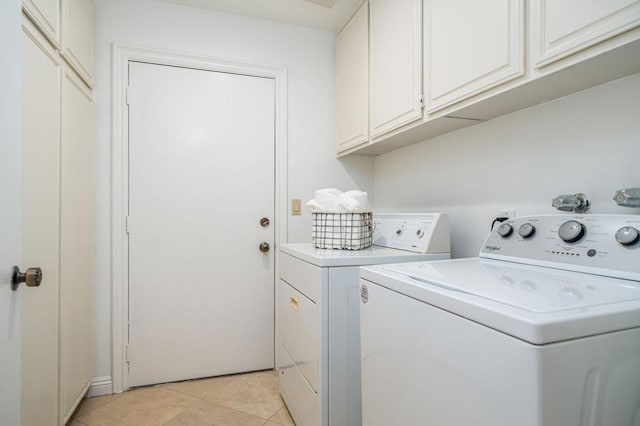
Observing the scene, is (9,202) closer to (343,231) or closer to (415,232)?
(343,231)

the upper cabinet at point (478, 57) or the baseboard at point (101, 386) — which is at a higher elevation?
the upper cabinet at point (478, 57)

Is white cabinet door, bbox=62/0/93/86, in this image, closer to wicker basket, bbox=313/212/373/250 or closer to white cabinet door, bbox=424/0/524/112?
wicker basket, bbox=313/212/373/250

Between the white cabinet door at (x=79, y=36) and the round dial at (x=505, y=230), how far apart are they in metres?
1.96

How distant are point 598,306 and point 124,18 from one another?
2.53m

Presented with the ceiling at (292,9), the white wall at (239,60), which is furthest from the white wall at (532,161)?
the ceiling at (292,9)

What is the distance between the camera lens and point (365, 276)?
1.05 m

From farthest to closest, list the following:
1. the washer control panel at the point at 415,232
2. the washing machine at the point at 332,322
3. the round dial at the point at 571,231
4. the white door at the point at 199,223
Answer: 1. the white door at the point at 199,223
2. the washer control panel at the point at 415,232
3. the washing machine at the point at 332,322
4. the round dial at the point at 571,231

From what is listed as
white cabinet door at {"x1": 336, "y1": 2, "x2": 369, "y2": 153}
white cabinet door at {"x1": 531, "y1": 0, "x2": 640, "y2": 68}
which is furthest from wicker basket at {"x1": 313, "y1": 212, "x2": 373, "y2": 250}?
white cabinet door at {"x1": 531, "y1": 0, "x2": 640, "y2": 68}

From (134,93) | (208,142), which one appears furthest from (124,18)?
(208,142)

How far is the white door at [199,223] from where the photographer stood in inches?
79.0

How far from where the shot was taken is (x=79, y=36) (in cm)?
167

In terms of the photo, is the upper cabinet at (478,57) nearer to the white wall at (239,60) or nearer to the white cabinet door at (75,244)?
the white wall at (239,60)

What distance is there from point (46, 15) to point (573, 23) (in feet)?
5.95

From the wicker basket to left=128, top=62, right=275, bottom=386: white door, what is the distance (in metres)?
0.68
